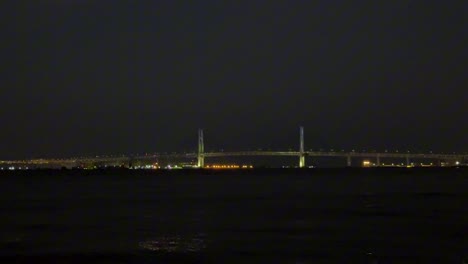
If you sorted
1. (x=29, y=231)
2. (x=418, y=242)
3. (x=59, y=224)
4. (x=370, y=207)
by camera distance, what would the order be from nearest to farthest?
(x=418, y=242)
(x=29, y=231)
(x=59, y=224)
(x=370, y=207)

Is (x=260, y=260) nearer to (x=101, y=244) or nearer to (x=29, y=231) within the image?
(x=101, y=244)

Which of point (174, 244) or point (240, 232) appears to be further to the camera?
point (240, 232)

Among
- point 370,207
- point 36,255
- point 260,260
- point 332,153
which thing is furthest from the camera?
point 332,153

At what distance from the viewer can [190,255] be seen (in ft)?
70.5

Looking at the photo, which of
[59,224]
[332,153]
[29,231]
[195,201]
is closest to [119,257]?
[29,231]

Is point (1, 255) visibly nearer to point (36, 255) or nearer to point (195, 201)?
point (36, 255)

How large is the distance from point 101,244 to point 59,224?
8.09m

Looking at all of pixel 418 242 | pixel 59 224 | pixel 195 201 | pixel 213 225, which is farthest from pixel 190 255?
pixel 195 201

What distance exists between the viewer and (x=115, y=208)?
40.8 meters

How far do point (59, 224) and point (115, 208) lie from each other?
9.26 m

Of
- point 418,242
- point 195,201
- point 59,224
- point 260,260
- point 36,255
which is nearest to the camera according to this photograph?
point 260,260

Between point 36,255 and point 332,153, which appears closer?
point 36,255

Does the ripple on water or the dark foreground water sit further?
the ripple on water

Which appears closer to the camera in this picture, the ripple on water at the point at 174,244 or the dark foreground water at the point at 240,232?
the dark foreground water at the point at 240,232
